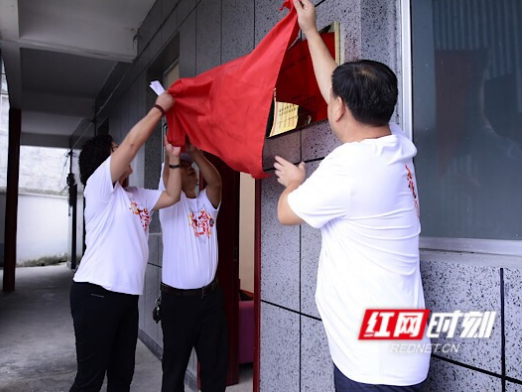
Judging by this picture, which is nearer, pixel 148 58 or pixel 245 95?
pixel 245 95

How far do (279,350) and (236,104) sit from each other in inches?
53.3

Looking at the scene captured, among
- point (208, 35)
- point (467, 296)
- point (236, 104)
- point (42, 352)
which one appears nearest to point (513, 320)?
point (467, 296)

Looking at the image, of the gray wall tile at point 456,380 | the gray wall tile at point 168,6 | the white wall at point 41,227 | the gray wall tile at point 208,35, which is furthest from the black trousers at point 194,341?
the white wall at point 41,227

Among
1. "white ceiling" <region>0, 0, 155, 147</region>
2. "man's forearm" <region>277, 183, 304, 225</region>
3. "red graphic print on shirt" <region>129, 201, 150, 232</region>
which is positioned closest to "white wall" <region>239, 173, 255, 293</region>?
"white ceiling" <region>0, 0, 155, 147</region>

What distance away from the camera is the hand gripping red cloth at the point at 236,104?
76.2 inches

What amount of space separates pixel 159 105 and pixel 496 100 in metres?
1.65

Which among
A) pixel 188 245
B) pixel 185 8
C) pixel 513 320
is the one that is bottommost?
pixel 513 320

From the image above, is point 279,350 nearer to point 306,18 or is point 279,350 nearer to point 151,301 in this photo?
point 306,18

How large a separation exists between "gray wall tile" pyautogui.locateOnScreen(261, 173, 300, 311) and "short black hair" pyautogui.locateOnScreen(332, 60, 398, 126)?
105 centimetres

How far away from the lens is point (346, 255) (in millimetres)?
1272

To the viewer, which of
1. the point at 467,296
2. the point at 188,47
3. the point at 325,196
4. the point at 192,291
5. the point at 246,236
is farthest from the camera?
the point at 246,236

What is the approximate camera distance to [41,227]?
16109 mm

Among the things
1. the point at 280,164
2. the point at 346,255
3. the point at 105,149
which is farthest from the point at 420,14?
the point at 105,149

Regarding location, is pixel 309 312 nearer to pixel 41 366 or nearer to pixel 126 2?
pixel 41 366
